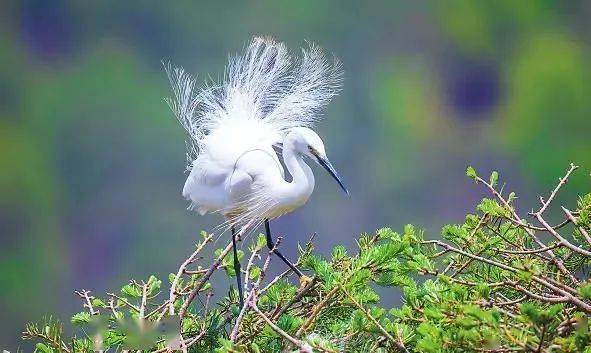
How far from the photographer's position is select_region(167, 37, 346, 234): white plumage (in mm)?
1839

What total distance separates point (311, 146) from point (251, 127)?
1.04 ft

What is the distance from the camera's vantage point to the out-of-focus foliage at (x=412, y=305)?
3.15 feet

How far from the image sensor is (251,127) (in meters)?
1.97

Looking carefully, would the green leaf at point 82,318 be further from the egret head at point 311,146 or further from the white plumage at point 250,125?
the egret head at point 311,146

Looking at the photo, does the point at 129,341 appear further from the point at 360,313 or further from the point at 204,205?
the point at 204,205

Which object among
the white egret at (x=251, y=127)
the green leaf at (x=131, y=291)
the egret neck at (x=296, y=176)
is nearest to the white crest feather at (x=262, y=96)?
the white egret at (x=251, y=127)

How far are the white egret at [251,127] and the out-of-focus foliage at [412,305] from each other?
12 cm

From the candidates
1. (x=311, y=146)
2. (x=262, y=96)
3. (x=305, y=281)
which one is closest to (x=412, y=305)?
(x=305, y=281)

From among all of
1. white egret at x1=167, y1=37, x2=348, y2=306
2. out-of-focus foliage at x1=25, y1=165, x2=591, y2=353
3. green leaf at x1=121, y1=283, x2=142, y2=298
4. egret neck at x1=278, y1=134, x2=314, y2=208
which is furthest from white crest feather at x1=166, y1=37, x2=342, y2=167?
green leaf at x1=121, y1=283, x2=142, y2=298

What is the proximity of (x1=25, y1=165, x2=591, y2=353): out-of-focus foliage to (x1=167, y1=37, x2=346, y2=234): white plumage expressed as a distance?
0.44 feet

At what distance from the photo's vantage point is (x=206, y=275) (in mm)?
1598

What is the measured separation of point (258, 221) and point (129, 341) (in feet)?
1.81

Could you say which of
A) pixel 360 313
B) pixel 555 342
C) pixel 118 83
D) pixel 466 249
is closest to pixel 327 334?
pixel 360 313

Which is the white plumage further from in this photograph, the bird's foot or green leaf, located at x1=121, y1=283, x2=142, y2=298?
green leaf, located at x1=121, y1=283, x2=142, y2=298
